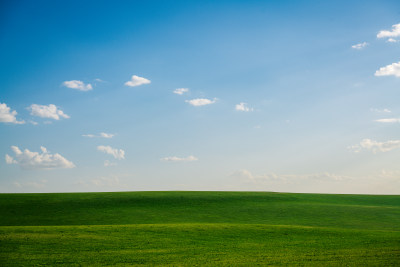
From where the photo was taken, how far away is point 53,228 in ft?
77.2

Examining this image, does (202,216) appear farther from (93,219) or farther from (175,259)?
(175,259)

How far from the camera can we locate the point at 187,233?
22.9m

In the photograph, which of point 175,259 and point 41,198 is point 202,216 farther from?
point 41,198

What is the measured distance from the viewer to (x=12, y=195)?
43.2 m

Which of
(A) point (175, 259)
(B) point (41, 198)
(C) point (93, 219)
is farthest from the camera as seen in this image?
(B) point (41, 198)

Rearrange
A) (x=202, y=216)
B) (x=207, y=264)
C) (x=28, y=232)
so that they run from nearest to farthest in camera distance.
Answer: (x=207, y=264), (x=28, y=232), (x=202, y=216)

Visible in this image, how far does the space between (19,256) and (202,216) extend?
19852mm

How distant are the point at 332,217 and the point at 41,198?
34.9 metres

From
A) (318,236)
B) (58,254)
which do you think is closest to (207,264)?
(58,254)

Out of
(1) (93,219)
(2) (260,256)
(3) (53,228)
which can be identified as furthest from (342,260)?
(1) (93,219)

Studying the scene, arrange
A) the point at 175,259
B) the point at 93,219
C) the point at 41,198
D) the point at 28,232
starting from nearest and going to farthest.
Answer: the point at 175,259, the point at 28,232, the point at 93,219, the point at 41,198

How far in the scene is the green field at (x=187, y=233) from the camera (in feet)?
54.0

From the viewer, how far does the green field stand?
1645cm

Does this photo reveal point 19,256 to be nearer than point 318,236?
Yes
